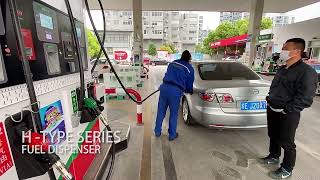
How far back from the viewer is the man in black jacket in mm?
2330

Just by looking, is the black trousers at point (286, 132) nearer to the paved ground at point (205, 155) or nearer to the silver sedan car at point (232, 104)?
the paved ground at point (205, 155)

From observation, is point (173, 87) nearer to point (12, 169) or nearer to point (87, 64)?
point (87, 64)

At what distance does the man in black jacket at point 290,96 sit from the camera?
2.33 m

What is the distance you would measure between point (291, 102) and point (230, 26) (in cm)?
4334

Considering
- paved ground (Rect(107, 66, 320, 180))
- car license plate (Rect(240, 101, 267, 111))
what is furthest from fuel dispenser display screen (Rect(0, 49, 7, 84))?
car license plate (Rect(240, 101, 267, 111))

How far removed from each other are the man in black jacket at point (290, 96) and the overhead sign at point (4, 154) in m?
2.57

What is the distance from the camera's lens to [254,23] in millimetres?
14180

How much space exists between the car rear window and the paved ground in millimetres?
1026

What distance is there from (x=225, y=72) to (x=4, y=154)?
380 cm

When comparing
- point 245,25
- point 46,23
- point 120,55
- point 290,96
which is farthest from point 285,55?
point 245,25

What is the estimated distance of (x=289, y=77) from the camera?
7.98 feet

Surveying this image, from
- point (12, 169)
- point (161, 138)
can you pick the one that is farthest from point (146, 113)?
point (12, 169)

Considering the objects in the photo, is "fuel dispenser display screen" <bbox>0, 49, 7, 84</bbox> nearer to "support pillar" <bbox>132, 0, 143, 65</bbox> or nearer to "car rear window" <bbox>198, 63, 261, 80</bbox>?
"car rear window" <bbox>198, 63, 261, 80</bbox>

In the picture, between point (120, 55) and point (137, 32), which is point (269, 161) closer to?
point (120, 55)
